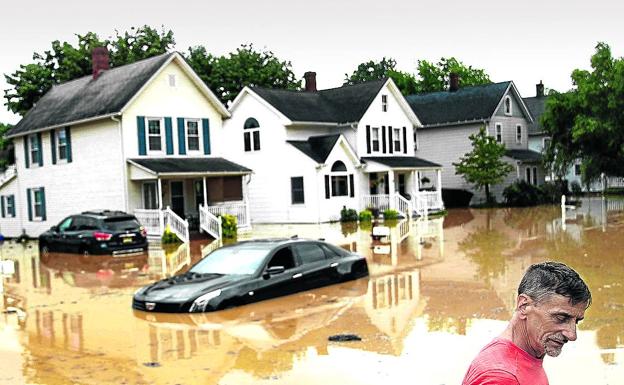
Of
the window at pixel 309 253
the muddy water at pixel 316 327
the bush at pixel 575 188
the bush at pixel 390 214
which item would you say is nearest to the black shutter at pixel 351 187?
the bush at pixel 390 214

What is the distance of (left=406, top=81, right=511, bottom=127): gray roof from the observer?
165 feet

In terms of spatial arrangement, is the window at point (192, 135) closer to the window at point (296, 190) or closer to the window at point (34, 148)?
the window at point (296, 190)

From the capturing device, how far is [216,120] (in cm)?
3528

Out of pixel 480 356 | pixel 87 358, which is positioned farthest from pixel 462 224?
pixel 480 356

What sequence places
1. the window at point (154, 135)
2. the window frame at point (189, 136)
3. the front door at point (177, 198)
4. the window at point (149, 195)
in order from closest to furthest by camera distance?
1. the window at point (149, 195)
2. the window at point (154, 135)
3. the front door at point (177, 198)
4. the window frame at point (189, 136)

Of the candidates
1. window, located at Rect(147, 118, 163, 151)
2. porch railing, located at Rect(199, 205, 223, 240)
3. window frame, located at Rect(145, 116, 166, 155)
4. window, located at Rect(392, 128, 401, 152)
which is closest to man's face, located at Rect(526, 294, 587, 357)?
porch railing, located at Rect(199, 205, 223, 240)

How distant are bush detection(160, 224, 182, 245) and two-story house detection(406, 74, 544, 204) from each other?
81.0ft

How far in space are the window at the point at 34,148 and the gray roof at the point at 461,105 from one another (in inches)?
1067

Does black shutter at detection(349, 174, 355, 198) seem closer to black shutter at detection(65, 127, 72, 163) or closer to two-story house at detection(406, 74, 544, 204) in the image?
two-story house at detection(406, 74, 544, 204)

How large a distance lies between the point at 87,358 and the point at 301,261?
18.5 feet

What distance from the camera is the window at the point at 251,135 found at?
40.1 meters

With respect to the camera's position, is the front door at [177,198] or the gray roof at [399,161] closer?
the front door at [177,198]

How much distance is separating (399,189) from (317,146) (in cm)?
714

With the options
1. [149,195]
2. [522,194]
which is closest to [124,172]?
[149,195]
